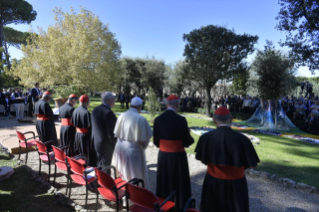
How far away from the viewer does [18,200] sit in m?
3.73

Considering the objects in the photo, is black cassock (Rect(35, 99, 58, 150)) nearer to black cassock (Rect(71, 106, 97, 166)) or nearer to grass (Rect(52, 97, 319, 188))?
black cassock (Rect(71, 106, 97, 166))

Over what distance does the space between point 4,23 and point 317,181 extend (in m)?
31.2

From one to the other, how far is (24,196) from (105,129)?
6.66 feet

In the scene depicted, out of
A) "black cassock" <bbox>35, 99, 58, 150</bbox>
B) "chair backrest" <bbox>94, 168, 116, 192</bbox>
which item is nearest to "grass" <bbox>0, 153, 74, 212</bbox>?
"chair backrest" <bbox>94, 168, 116, 192</bbox>

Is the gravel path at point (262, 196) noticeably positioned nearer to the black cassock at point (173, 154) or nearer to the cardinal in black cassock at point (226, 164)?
the black cassock at point (173, 154)

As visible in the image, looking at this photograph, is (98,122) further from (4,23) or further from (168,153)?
(4,23)

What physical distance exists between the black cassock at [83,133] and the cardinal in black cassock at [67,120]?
66 cm

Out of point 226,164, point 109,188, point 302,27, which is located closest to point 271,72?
point 302,27

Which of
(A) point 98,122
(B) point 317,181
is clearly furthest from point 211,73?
(A) point 98,122

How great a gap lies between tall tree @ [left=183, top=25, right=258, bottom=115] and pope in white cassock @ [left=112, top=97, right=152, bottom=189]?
14.9 meters

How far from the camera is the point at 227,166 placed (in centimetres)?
242

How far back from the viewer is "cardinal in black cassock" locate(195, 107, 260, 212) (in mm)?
2357

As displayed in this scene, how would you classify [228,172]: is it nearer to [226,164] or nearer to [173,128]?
[226,164]

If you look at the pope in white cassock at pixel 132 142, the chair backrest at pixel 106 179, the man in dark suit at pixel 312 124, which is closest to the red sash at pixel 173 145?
the pope in white cassock at pixel 132 142
